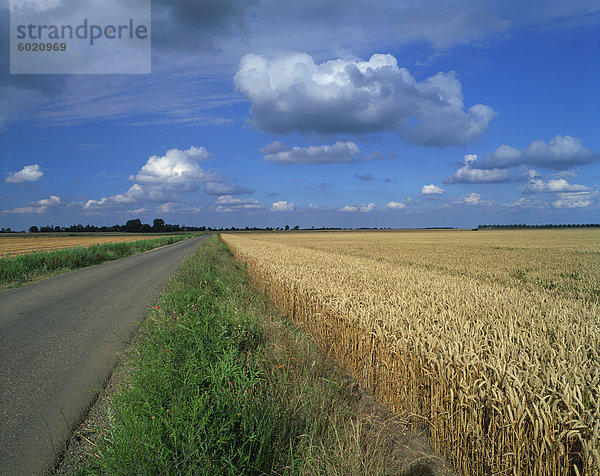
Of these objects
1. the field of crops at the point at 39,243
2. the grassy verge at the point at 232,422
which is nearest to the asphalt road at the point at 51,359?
the grassy verge at the point at 232,422

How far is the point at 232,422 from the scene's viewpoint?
2.80 m

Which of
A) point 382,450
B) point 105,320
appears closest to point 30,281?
point 105,320

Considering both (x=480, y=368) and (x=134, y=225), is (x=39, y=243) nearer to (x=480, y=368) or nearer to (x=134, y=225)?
(x=480, y=368)

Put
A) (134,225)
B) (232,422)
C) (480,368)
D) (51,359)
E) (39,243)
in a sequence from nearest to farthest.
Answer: (232,422), (480,368), (51,359), (39,243), (134,225)

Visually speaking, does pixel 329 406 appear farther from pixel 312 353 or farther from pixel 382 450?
pixel 312 353

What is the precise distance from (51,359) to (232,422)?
459 cm

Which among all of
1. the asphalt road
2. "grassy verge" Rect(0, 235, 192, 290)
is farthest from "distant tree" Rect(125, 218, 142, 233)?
the asphalt road

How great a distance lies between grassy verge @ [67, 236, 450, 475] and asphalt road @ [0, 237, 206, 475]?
22.6 inches

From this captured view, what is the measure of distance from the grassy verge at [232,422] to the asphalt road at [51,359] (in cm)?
57

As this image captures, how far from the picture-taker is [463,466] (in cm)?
315

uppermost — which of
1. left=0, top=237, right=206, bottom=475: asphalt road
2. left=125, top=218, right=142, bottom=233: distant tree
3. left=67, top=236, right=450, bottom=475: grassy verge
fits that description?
left=125, top=218, right=142, bottom=233: distant tree

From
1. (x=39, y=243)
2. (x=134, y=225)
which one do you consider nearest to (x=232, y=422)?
(x=39, y=243)

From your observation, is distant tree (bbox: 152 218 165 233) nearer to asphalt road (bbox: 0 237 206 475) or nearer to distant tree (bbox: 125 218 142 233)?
distant tree (bbox: 125 218 142 233)

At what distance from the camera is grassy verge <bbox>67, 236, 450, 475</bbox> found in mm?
2621
